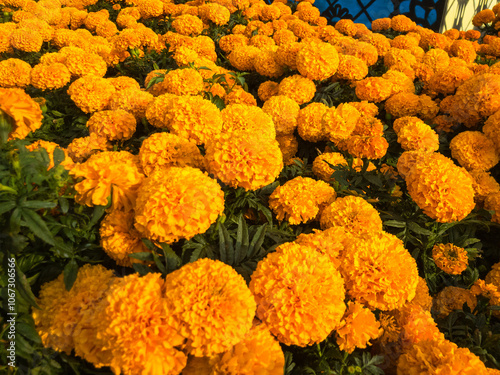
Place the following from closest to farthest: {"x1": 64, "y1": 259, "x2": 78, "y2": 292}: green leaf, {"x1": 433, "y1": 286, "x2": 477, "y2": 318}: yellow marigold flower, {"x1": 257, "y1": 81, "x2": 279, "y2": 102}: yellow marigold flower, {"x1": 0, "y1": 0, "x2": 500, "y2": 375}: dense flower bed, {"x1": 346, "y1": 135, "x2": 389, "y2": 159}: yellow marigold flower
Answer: {"x1": 0, "y1": 0, "x2": 500, "y2": 375}: dense flower bed → {"x1": 64, "y1": 259, "x2": 78, "y2": 292}: green leaf → {"x1": 433, "y1": 286, "x2": 477, "y2": 318}: yellow marigold flower → {"x1": 346, "y1": 135, "x2": 389, "y2": 159}: yellow marigold flower → {"x1": 257, "y1": 81, "x2": 279, "y2": 102}: yellow marigold flower

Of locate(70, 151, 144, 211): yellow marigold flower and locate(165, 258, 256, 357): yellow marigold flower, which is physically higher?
locate(70, 151, 144, 211): yellow marigold flower

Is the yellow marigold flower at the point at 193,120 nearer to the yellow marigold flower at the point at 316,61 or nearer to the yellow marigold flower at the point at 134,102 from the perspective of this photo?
the yellow marigold flower at the point at 134,102

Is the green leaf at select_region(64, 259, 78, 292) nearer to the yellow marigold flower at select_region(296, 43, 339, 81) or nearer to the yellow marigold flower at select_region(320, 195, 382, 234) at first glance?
the yellow marigold flower at select_region(320, 195, 382, 234)

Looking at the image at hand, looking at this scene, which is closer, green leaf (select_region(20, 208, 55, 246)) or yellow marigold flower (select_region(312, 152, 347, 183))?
green leaf (select_region(20, 208, 55, 246))

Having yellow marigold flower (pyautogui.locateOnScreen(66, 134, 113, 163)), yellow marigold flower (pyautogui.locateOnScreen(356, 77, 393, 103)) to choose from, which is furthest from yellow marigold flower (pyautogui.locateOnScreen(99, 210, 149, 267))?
yellow marigold flower (pyautogui.locateOnScreen(356, 77, 393, 103))

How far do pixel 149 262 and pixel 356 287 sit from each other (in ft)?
3.04

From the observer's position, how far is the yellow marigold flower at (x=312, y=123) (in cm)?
273

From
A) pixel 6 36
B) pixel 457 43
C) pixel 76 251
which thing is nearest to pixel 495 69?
pixel 457 43

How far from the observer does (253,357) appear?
1076 millimetres

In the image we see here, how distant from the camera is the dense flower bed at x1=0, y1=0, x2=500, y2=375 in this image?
43.9 inches

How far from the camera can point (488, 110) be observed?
2617 millimetres

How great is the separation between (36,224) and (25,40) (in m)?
3.19

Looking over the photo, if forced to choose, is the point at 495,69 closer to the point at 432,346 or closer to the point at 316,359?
the point at 432,346

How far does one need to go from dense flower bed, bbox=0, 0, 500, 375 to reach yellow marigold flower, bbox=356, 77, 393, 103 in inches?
0.7
